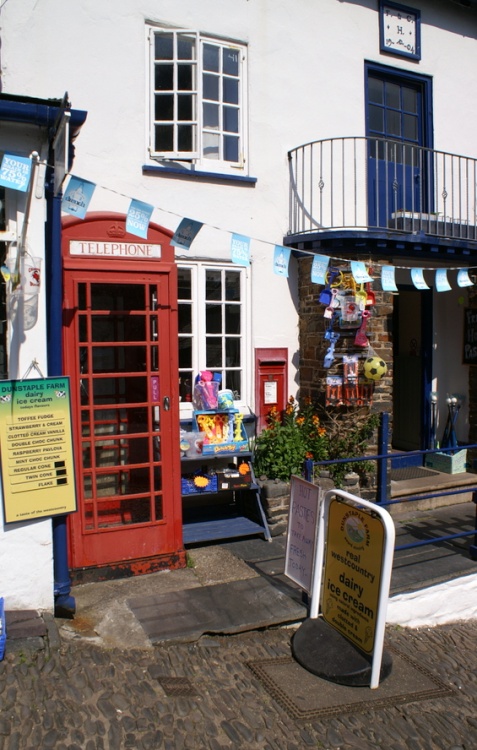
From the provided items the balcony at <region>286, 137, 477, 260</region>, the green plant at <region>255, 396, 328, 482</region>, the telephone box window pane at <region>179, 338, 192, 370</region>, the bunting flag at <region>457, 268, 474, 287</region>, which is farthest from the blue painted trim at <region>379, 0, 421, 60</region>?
the green plant at <region>255, 396, 328, 482</region>

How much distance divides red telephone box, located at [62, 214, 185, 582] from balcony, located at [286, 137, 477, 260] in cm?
294

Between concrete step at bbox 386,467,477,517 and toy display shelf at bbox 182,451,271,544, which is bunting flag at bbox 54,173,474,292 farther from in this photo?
concrete step at bbox 386,467,477,517

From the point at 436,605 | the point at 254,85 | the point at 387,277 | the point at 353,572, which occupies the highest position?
the point at 254,85

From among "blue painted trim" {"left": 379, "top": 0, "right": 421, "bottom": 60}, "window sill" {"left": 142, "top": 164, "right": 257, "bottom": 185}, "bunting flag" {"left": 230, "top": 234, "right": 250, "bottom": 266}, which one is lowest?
"bunting flag" {"left": 230, "top": 234, "right": 250, "bottom": 266}

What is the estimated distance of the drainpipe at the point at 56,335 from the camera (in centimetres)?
502

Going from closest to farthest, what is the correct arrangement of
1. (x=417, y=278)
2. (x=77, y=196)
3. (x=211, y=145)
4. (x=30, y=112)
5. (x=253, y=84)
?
(x=30, y=112) → (x=77, y=196) → (x=417, y=278) → (x=211, y=145) → (x=253, y=84)

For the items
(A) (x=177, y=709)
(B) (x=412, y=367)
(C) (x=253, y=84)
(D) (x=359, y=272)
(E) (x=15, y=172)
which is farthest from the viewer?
(B) (x=412, y=367)

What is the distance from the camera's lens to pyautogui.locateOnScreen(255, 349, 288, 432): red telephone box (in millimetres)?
8078

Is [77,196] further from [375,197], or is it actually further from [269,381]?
[375,197]

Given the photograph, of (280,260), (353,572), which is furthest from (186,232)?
(353,572)

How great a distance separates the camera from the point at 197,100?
7664 millimetres

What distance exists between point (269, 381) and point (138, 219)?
3311 millimetres

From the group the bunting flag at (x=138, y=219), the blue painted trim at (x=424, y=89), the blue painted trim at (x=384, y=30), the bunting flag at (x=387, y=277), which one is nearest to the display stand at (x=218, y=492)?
the bunting flag at (x=387, y=277)

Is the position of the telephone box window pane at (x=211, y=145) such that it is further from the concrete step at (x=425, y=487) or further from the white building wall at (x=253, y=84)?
the concrete step at (x=425, y=487)
